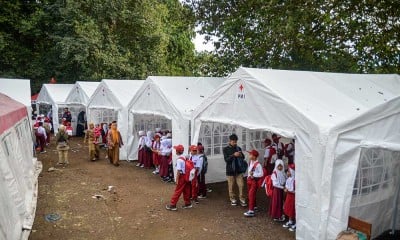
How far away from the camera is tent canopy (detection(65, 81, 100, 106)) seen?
19.1 m

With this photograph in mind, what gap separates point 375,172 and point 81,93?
16.2m

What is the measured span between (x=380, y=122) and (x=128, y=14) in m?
20.3

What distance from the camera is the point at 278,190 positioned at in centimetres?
779

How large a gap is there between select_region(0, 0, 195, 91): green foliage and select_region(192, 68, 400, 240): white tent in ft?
50.1

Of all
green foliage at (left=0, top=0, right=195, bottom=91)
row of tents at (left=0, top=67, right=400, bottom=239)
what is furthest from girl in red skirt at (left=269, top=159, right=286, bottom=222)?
green foliage at (left=0, top=0, right=195, bottom=91)

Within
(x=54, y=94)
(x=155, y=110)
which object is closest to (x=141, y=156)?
(x=155, y=110)

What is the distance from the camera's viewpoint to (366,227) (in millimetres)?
5355

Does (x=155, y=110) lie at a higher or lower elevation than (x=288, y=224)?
higher

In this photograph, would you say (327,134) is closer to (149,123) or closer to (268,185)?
(268,185)

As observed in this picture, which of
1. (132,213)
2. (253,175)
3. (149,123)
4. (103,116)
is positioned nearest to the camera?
(253,175)

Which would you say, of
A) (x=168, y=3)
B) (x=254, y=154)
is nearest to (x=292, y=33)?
(x=254, y=154)

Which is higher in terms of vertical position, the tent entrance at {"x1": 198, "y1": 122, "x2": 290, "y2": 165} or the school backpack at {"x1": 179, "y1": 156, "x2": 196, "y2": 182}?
the tent entrance at {"x1": 198, "y1": 122, "x2": 290, "y2": 165}

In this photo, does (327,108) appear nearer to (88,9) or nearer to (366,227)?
(366,227)

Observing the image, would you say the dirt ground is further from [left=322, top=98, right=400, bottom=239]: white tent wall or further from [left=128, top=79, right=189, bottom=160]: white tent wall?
[left=128, top=79, right=189, bottom=160]: white tent wall
